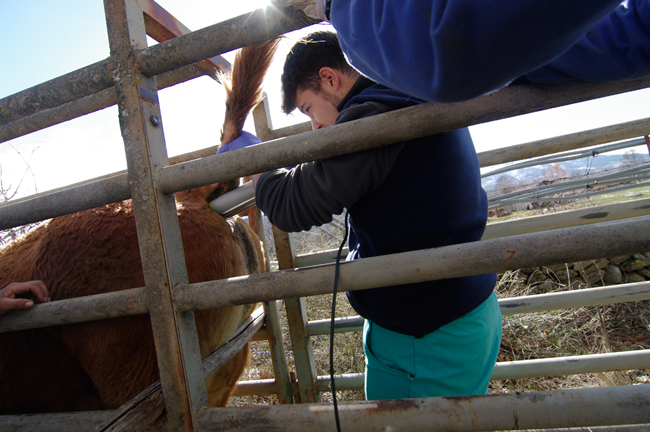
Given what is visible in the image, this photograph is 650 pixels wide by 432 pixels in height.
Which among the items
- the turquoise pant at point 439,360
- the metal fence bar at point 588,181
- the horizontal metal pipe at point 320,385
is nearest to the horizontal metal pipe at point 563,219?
the turquoise pant at point 439,360

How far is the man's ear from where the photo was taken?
43.6 inches

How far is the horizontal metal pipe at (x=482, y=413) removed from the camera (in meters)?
0.59

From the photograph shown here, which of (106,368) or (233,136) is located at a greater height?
(233,136)

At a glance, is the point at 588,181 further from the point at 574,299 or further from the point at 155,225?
the point at 155,225

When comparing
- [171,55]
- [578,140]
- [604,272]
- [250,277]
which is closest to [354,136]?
[250,277]

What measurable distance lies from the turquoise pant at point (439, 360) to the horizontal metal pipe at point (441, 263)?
39 cm

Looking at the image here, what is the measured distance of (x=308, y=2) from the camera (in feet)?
2.35

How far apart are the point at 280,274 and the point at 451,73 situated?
0.55 m

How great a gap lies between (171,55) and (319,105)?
0.49m

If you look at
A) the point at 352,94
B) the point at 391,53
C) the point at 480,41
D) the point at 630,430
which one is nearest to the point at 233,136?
the point at 352,94

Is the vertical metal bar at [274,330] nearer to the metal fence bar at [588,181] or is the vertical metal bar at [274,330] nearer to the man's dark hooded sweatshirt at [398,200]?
the man's dark hooded sweatshirt at [398,200]

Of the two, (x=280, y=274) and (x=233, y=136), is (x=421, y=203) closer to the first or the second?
(x=280, y=274)

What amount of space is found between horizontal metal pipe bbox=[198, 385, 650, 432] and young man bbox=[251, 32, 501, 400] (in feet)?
0.98

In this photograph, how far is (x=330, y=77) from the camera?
1.12 m
